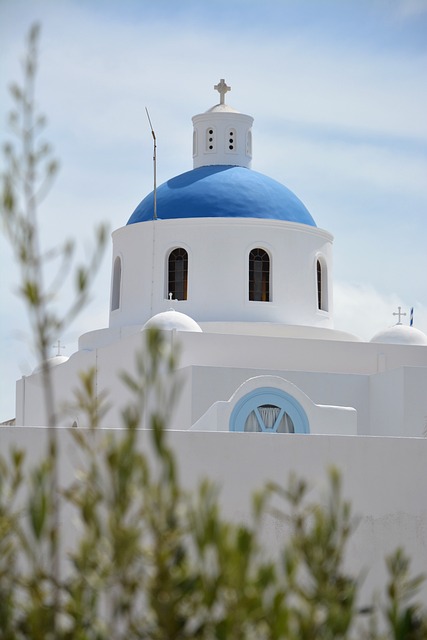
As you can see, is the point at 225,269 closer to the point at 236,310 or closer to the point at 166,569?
the point at 236,310

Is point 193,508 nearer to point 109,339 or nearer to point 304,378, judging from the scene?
point 304,378

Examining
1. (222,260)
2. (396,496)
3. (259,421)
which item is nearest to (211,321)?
(222,260)

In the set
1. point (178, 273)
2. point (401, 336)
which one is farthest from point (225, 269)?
point (401, 336)

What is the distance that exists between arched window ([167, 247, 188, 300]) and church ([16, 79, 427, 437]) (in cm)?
2

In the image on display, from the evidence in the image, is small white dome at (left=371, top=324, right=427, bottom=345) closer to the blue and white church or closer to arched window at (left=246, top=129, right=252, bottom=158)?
the blue and white church

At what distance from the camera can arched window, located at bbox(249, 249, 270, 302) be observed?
60.3 ft

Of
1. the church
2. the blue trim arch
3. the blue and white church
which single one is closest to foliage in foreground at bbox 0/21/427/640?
the blue and white church

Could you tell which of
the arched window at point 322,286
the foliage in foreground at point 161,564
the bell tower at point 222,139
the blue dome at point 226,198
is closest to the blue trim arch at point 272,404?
the blue dome at point 226,198

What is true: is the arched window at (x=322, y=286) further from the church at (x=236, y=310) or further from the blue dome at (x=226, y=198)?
the blue dome at (x=226, y=198)

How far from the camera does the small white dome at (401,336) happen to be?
18109 millimetres

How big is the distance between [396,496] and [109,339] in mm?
8652

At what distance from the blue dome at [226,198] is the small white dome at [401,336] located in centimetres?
235

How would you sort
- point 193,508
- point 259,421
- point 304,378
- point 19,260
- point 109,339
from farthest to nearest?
point 109,339, point 304,378, point 259,421, point 19,260, point 193,508

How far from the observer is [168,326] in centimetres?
1648
